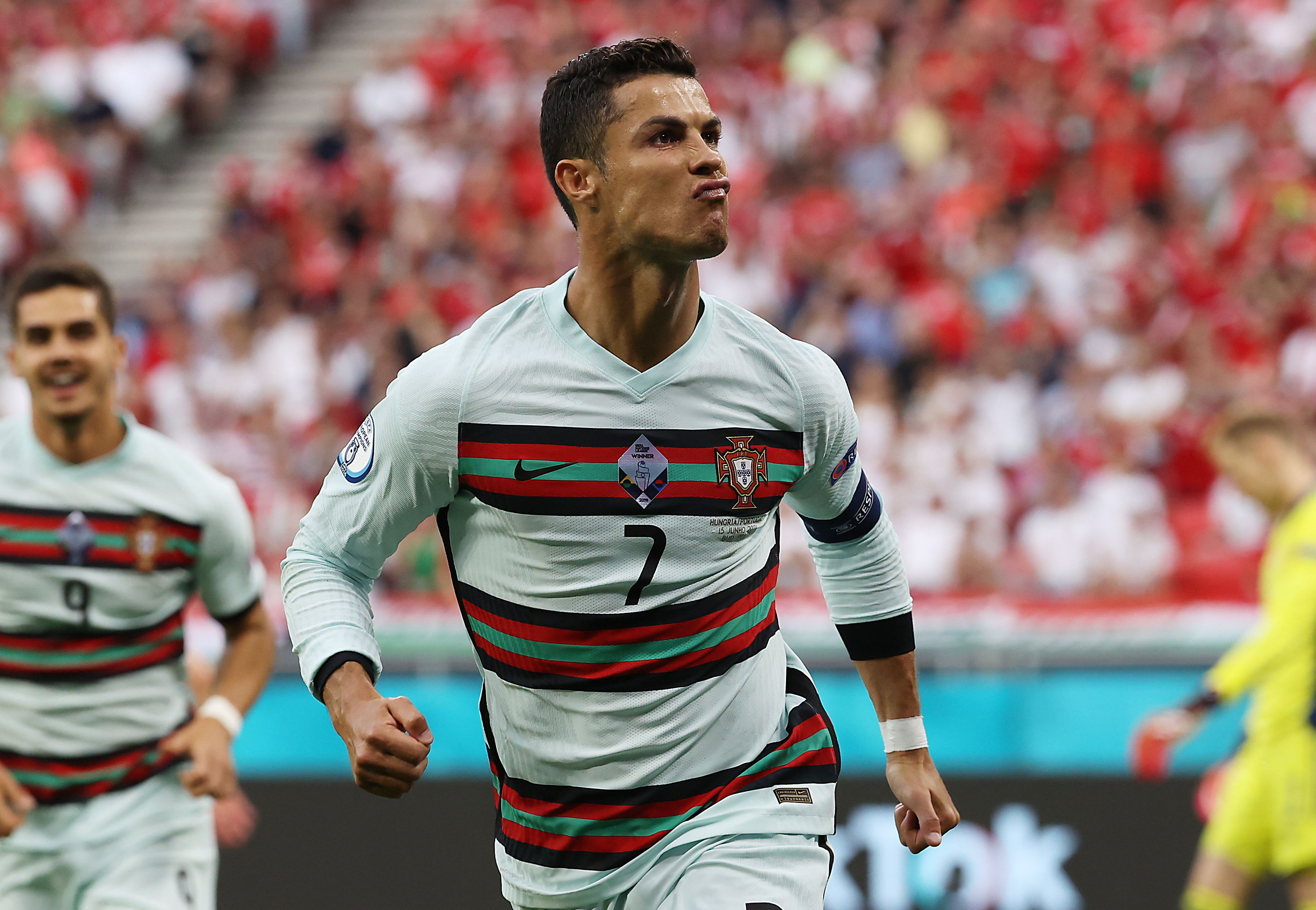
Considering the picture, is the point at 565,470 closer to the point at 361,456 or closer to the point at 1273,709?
the point at 361,456

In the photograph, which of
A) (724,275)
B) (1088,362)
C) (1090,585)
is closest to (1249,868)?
(1090,585)

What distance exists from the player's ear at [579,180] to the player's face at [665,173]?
3cm

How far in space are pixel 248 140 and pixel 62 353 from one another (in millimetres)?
14393

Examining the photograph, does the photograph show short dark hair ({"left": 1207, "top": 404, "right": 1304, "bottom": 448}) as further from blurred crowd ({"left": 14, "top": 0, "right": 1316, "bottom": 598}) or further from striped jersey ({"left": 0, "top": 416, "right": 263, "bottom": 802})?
striped jersey ({"left": 0, "top": 416, "right": 263, "bottom": 802})

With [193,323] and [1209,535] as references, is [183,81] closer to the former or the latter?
[193,323]

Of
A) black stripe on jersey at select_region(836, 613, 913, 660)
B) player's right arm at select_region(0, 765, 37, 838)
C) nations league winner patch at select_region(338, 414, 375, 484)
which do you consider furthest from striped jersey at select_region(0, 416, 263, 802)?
black stripe on jersey at select_region(836, 613, 913, 660)

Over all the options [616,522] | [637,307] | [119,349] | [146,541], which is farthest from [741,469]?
[119,349]

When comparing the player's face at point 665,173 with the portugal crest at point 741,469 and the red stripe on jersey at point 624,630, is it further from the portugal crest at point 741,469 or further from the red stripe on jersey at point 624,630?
the red stripe on jersey at point 624,630

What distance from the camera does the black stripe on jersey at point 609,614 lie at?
137 inches

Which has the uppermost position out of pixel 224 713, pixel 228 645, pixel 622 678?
pixel 622 678

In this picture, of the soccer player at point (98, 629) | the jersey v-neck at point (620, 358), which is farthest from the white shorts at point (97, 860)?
the jersey v-neck at point (620, 358)

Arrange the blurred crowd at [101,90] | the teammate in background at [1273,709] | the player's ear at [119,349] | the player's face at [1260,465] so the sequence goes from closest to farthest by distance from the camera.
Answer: the player's ear at [119,349] → the teammate in background at [1273,709] → the player's face at [1260,465] → the blurred crowd at [101,90]

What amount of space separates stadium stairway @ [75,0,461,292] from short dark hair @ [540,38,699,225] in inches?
557

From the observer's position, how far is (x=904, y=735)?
3877 mm
